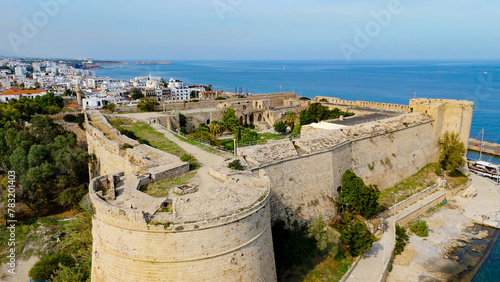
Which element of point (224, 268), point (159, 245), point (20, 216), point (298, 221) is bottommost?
point (20, 216)

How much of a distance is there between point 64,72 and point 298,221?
15875 centimetres

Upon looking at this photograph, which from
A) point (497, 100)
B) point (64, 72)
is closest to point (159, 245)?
point (497, 100)

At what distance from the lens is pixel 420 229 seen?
19.2 metres

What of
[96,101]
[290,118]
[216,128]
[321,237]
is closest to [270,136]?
[290,118]

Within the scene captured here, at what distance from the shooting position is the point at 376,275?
47.7 feet

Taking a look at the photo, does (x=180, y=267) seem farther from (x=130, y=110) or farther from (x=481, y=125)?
(x=481, y=125)

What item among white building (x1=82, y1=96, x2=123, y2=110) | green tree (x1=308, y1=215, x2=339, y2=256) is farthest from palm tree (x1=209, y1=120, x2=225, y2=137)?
white building (x1=82, y1=96, x2=123, y2=110)

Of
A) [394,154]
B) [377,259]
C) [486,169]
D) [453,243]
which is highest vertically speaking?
[394,154]

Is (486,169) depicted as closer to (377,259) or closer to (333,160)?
(333,160)

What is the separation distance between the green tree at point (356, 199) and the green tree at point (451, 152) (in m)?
12.3

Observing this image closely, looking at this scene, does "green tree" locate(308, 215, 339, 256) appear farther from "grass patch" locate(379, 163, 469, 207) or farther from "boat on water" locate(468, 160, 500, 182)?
"boat on water" locate(468, 160, 500, 182)

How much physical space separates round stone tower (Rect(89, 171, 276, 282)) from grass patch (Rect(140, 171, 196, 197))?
917 mm

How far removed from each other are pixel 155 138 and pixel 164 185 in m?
10.1

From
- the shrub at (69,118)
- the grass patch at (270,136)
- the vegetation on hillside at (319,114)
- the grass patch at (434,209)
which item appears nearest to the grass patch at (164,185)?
the grass patch at (434,209)
